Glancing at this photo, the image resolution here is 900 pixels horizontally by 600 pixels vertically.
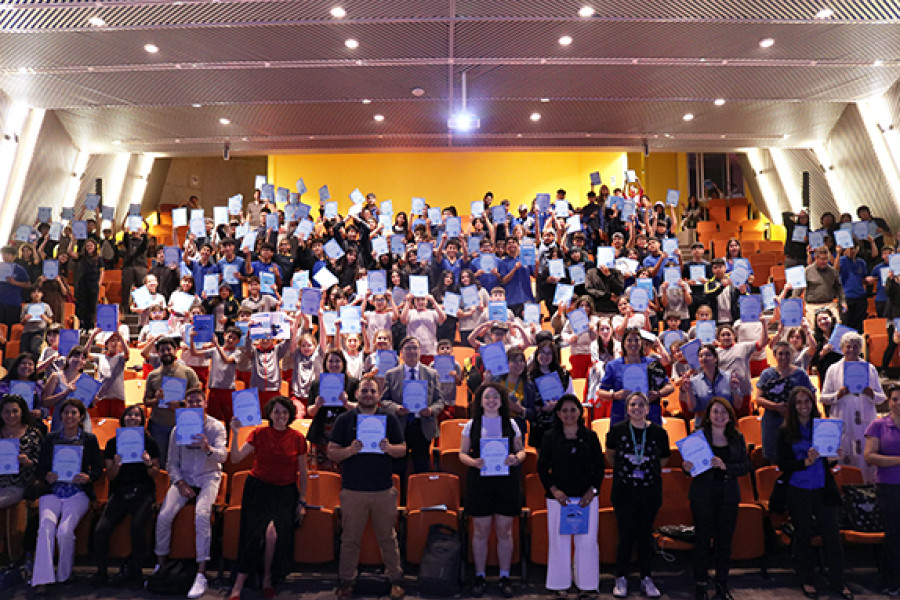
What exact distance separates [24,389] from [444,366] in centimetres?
328

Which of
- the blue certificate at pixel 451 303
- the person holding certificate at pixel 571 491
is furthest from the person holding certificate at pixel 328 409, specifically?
the blue certificate at pixel 451 303

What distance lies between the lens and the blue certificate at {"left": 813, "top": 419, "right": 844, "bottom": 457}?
5039 millimetres

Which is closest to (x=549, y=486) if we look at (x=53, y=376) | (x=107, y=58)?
(x=53, y=376)

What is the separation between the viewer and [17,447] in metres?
5.49

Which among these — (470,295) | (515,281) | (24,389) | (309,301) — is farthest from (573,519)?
(515,281)

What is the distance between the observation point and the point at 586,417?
23.1 feet

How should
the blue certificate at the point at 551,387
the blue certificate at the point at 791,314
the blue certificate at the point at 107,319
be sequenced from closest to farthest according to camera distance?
the blue certificate at the point at 551,387, the blue certificate at the point at 791,314, the blue certificate at the point at 107,319

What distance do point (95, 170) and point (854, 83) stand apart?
1218 centimetres

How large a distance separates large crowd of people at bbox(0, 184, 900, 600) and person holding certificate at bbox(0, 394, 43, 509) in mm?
17

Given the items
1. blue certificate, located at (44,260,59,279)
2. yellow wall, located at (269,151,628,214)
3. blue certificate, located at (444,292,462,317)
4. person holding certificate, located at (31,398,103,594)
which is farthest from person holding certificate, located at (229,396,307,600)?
yellow wall, located at (269,151,628,214)

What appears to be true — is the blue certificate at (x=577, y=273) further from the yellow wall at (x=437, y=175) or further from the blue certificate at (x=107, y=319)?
the yellow wall at (x=437, y=175)

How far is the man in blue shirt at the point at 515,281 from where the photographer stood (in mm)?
9344

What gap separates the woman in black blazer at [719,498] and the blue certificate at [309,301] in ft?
13.4

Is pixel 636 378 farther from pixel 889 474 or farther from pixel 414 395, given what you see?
pixel 889 474
